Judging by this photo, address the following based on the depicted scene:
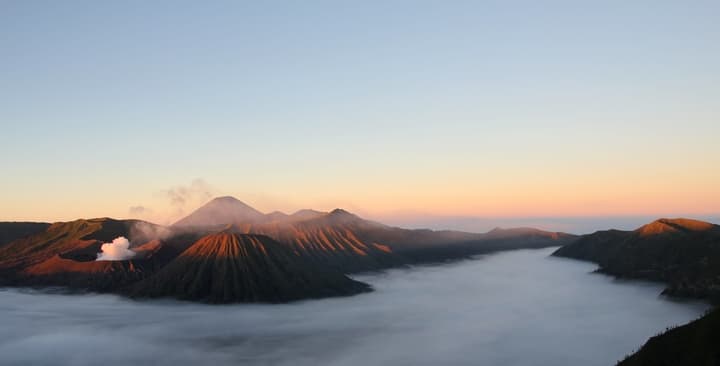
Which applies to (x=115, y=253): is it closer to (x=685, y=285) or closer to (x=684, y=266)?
(x=685, y=285)

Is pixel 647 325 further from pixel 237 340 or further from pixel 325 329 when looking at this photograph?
pixel 237 340

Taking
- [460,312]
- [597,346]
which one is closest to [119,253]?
[460,312]

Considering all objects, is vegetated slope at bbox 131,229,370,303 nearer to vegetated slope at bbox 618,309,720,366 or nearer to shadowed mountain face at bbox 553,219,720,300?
shadowed mountain face at bbox 553,219,720,300

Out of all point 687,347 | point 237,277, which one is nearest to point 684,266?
point 237,277

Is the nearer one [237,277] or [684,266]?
[237,277]

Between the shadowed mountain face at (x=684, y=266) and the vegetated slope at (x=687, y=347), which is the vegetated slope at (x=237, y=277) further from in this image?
the vegetated slope at (x=687, y=347)

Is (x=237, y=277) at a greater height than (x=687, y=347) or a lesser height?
lesser
